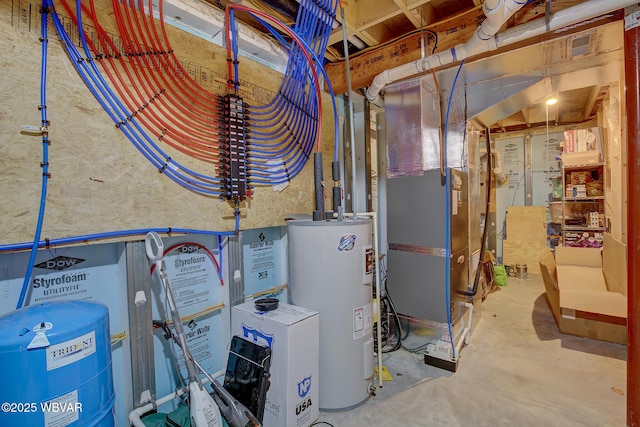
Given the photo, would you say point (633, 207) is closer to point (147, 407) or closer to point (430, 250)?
point (430, 250)

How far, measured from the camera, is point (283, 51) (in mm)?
2371

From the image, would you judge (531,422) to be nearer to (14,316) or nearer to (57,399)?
(57,399)

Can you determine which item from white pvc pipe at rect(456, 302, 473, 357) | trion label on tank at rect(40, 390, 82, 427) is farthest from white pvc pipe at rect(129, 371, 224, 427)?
white pvc pipe at rect(456, 302, 473, 357)

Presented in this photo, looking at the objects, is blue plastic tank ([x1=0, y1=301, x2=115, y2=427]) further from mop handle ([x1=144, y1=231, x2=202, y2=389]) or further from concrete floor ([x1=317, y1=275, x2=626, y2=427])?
concrete floor ([x1=317, y1=275, x2=626, y2=427])

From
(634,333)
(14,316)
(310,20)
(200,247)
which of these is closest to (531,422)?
(634,333)

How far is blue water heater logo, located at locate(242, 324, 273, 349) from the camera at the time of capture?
1.68 m

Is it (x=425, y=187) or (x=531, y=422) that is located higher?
(x=425, y=187)

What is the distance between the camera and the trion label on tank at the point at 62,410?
3.02ft

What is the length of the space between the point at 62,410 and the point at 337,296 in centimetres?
134

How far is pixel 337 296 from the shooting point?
1.92 m

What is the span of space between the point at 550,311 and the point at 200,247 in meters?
4.10

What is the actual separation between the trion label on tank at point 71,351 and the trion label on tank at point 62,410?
4.3 inches

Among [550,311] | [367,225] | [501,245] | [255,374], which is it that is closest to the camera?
[255,374]

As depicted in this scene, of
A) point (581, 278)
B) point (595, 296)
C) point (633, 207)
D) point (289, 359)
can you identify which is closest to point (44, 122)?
point (289, 359)
